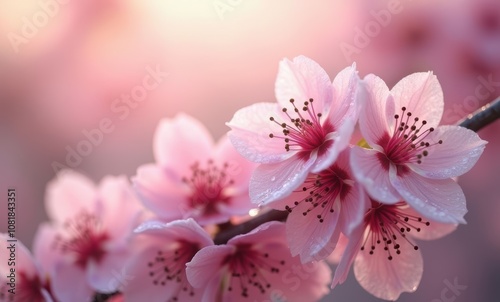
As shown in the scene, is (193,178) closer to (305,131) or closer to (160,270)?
(160,270)

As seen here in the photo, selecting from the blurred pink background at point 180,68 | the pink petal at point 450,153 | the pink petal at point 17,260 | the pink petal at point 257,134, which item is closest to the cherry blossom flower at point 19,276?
the pink petal at point 17,260

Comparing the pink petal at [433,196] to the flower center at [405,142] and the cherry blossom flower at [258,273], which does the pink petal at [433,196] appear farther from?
the cherry blossom flower at [258,273]

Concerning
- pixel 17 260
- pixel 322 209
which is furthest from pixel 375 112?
pixel 17 260

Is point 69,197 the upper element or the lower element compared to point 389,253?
upper

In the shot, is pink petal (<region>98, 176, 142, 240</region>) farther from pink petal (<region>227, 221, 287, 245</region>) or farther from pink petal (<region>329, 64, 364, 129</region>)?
pink petal (<region>329, 64, 364, 129</region>)

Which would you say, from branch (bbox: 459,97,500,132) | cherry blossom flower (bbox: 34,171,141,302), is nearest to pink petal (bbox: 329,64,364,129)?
branch (bbox: 459,97,500,132)

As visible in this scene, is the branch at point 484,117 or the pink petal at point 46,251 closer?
the branch at point 484,117

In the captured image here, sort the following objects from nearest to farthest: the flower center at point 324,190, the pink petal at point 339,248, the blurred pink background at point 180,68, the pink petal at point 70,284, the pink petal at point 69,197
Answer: the flower center at point 324,190, the pink petal at point 339,248, the pink petal at point 70,284, the pink petal at point 69,197, the blurred pink background at point 180,68
